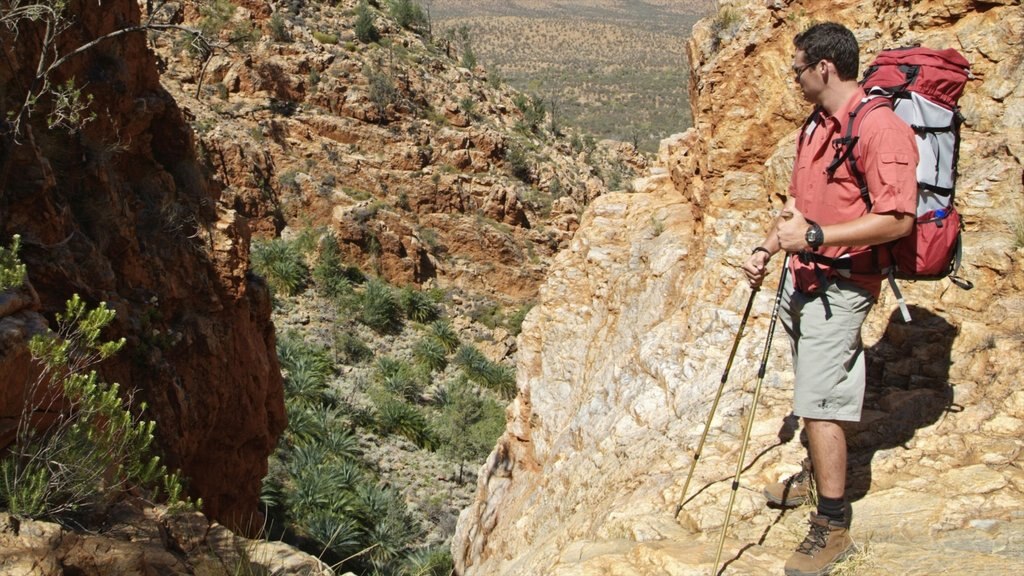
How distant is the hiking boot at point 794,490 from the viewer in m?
3.08

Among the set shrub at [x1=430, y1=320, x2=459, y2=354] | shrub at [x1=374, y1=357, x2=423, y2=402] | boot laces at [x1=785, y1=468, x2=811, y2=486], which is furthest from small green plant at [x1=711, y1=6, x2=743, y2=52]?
shrub at [x1=430, y1=320, x2=459, y2=354]

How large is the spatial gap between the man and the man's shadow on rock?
1.75 ft

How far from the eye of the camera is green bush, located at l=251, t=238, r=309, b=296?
59.5ft

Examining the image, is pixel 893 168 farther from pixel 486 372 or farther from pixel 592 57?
pixel 592 57

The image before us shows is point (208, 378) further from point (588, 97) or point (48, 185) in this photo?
point (588, 97)

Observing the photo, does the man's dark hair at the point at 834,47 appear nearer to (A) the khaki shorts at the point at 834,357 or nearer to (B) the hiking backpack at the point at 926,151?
(B) the hiking backpack at the point at 926,151

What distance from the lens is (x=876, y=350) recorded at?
12.6ft

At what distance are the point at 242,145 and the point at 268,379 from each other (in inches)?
495

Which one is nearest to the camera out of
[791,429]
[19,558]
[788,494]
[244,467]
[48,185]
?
[19,558]

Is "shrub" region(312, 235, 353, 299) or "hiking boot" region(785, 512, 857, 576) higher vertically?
"hiking boot" region(785, 512, 857, 576)

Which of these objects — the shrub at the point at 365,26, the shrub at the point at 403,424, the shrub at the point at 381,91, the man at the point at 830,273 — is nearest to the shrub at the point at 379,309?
the shrub at the point at 403,424

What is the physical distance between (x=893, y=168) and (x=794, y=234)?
397mm

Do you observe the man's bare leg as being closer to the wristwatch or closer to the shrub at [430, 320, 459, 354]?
the wristwatch

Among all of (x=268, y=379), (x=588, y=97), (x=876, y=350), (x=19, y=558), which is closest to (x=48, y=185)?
(x=19, y=558)
